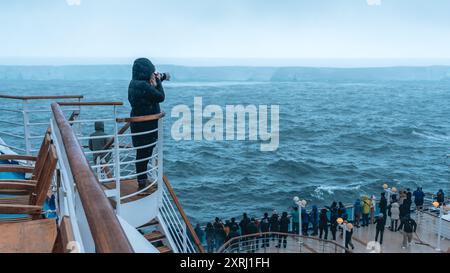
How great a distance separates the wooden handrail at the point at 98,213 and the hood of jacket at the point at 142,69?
12.0 ft

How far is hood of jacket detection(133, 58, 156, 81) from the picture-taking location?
5.47 metres

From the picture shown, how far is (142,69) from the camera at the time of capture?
5.48 metres

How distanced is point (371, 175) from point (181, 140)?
90.2 feet

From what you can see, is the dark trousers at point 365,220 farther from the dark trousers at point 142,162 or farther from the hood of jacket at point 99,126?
the hood of jacket at point 99,126

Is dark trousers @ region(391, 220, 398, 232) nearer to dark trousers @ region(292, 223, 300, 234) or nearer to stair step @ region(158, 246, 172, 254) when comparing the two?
dark trousers @ region(292, 223, 300, 234)

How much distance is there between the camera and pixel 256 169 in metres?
34.7

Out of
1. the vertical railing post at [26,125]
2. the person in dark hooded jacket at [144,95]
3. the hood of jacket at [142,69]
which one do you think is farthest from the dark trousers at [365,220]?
the vertical railing post at [26,125]

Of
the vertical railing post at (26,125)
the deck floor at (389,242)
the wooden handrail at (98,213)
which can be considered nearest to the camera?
the wooden handrail at (98,213)

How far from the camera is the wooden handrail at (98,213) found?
1228 mm

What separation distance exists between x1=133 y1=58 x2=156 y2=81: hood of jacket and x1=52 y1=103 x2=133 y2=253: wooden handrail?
3.65m

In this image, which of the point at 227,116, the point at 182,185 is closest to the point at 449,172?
the point at 182,185
